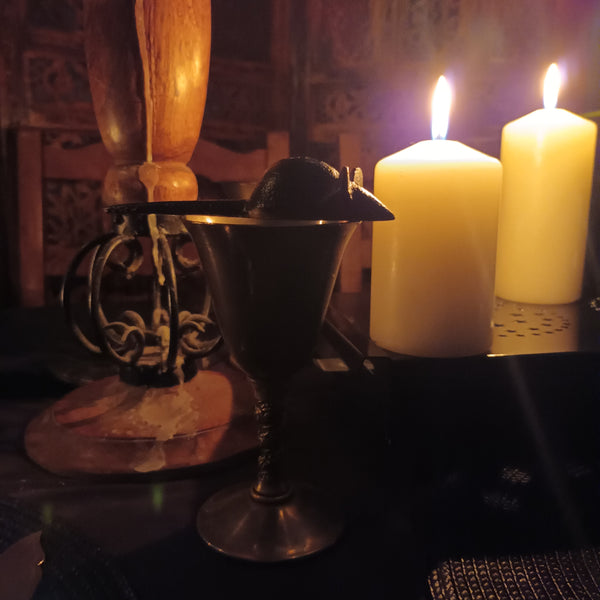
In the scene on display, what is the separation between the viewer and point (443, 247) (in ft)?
1.42

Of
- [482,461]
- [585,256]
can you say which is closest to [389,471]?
[482,461]

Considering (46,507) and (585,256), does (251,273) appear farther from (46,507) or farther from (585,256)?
(585,256)

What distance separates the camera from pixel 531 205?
582mm

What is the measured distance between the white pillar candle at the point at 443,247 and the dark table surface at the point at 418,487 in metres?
0.03

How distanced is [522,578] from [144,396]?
1.20ft

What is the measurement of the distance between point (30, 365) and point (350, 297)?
40 centimetres

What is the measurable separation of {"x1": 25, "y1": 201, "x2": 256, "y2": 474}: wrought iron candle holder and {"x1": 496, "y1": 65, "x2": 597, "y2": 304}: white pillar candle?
1.09 feet

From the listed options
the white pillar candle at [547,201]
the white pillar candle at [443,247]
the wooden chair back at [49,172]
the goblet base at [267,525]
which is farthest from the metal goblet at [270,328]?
the wooden chair back at [49,172]

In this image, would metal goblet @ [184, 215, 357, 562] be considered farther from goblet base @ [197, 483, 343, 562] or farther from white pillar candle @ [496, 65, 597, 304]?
white pillar candle @ [496, 65, 597, 304]

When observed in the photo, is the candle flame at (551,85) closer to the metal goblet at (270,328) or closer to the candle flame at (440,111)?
the candle flame at (440,111)

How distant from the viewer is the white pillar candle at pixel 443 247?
1.40 ft

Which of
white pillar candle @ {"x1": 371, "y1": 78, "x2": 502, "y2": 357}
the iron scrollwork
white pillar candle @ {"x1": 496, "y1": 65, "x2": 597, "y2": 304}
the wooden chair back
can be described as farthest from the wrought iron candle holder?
the wooden chair back

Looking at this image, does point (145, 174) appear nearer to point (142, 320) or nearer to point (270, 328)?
point (142, 320)

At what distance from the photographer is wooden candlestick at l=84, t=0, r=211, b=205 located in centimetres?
48
